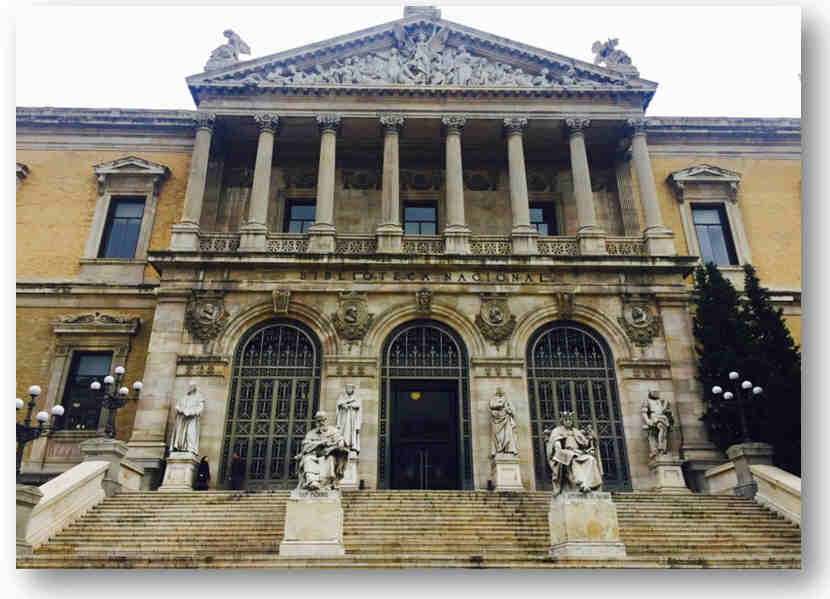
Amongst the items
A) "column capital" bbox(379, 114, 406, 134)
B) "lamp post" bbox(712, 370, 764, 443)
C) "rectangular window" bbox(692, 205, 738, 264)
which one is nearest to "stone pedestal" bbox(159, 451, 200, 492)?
"column capital" bbox(379, 114, 406, 134)

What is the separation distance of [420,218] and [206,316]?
8.06 m

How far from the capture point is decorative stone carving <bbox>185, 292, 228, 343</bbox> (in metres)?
18.7

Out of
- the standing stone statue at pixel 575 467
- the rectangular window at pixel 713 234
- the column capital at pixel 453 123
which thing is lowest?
the standing stone statue at pixel 575 467

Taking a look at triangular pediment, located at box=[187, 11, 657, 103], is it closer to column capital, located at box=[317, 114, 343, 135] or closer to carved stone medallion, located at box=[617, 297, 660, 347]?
column capital, located at box=[317, 114, 343, 135]

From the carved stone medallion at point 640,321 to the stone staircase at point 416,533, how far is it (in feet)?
16.4

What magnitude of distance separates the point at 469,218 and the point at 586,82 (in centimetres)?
589

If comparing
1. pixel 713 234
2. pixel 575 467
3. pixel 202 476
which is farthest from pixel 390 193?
pixel 575 467

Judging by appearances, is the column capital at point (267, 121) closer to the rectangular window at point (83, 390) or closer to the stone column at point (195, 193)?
the stone column at point (195, 193)

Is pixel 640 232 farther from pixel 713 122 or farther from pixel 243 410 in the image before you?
pixel 243 410

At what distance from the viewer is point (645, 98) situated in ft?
72.4

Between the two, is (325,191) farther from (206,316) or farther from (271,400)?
(271,400)

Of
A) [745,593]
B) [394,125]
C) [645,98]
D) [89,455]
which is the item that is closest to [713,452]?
[745,593]

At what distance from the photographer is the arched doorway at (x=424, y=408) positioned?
59.0ft

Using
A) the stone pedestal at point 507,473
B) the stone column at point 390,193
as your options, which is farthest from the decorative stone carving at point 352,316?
the stone pedestal at point 507,473
